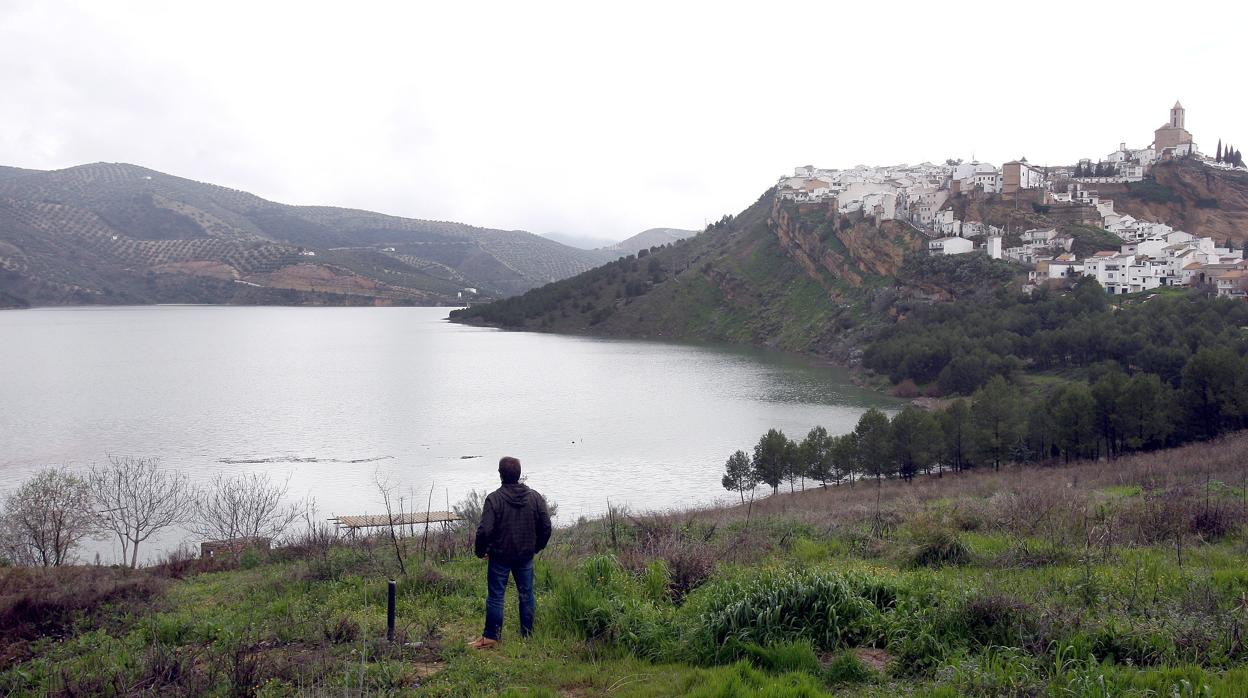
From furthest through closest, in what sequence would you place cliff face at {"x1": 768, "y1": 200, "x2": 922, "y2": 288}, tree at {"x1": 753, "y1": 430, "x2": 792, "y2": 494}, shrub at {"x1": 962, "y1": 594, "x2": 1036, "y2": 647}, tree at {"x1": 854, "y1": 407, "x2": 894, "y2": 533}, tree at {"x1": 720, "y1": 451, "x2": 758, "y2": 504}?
cliff face at {"x1": 768, "y1": 200, "x2": 922, "y2": 288}
tree at {"x1": 854, "y1": 407, "x2": 894, "y2": 533}
tree at {"x1": 753, "y1": 430, "x2": 792, "y2": 494}
tree at {"x1": 720, "y1": 451, "x2": 758, "y2": 504}
shrub at {"x1": 962, "y1": 594, "x2": 1036, "y2": 647}

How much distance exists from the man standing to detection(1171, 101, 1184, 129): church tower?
94590 mm

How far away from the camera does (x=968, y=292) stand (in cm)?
5528

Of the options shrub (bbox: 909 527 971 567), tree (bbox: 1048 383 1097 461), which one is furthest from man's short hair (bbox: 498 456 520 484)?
tree (bbox: 1048 383 1097 461)

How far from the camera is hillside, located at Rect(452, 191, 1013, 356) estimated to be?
64938 millimetres

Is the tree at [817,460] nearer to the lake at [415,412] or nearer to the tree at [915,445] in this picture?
the tree at [915,445]

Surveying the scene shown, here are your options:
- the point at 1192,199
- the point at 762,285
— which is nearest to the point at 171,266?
the point at 762,285

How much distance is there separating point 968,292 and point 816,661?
186 ft

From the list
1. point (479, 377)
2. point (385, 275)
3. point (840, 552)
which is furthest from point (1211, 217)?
point (385, 275)

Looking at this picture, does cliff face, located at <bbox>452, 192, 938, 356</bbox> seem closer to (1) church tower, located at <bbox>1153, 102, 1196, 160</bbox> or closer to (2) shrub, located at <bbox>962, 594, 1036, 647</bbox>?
(1) church tower, located at <bbox>1153, 102, 1196, 160</bbox>

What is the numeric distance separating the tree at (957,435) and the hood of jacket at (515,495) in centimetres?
2257

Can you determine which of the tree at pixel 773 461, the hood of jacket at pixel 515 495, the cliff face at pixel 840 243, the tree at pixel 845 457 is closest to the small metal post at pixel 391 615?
the hood of jacket at pixel 515 495

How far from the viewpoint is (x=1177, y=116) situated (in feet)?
256

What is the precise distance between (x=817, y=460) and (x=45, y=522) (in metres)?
20.2

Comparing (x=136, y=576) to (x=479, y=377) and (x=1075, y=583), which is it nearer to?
(x=1075, y=583)
